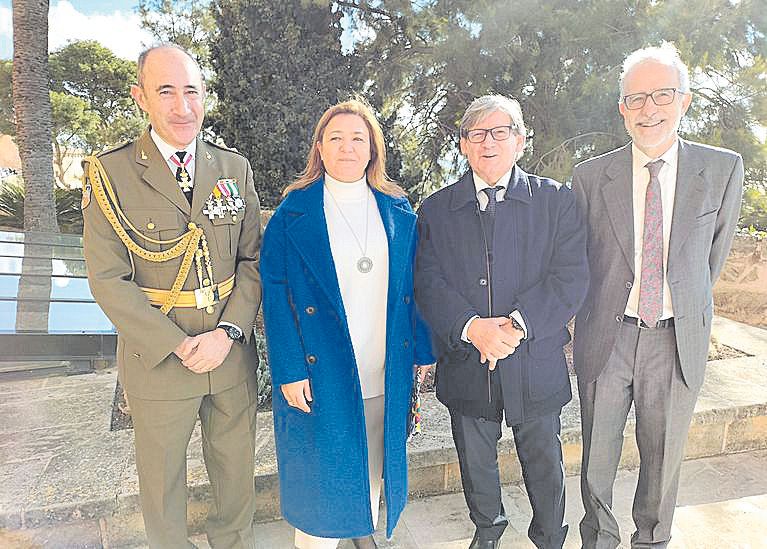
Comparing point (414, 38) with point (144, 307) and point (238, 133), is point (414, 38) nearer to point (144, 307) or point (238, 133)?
point (238, 133)

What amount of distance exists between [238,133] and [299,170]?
2.73ft

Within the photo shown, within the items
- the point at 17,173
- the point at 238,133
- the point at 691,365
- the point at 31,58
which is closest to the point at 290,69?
the point at 238,133

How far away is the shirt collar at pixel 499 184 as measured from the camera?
6.27 feet

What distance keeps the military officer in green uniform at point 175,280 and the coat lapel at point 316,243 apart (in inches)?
9.8

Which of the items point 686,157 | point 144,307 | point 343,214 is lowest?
point 144,307

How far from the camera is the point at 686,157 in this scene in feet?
6.38

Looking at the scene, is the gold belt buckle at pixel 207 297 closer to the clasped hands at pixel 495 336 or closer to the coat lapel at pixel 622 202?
the clasped hands at pixel 495 336

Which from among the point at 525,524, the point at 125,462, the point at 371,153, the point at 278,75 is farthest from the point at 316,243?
the point at 278,75

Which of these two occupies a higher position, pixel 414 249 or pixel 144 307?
pixel 414 249

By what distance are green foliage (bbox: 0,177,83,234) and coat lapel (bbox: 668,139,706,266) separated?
35.8 ft

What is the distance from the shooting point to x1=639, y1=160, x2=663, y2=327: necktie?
75.9 inches

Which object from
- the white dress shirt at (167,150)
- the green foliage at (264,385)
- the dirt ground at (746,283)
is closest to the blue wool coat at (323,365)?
the white dress shirt at (167,150)

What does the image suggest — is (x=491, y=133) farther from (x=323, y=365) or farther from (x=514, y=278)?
(x=323, y=365)

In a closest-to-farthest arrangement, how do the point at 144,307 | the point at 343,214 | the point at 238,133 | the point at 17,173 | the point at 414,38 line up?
the point at 144,307 < the point at 343,214 < the point at 414,38 < the point at 238,133 < the point at 17,173
